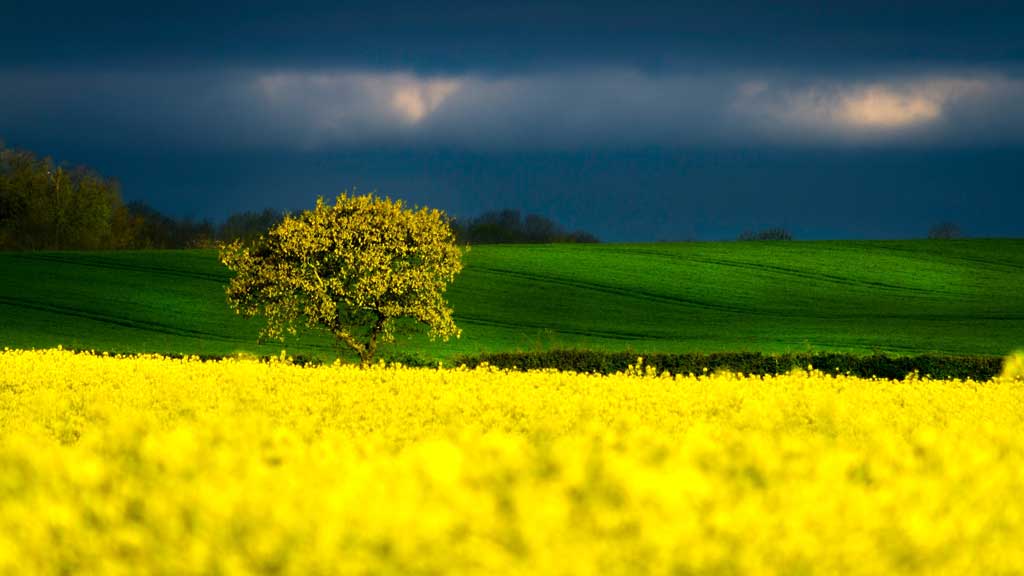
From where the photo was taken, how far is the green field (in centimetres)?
4022

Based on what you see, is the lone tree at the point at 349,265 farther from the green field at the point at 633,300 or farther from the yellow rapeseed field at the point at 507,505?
the yellow rapeseed field at the point at 507,505

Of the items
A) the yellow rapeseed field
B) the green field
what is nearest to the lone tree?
the green field

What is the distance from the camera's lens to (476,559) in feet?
14.5

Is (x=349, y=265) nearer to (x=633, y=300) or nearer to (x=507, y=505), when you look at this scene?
(x=507, y=505)

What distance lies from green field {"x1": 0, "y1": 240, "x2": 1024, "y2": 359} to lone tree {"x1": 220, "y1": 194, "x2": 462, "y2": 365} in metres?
6.70

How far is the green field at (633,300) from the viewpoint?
1583 inches

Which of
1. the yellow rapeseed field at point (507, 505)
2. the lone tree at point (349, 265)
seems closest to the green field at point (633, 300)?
the lone tree at point (349, 265)

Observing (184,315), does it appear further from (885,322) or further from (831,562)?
(831,562)

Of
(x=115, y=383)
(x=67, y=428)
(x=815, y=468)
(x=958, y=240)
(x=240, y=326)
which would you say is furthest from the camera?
(x=958, y=240)

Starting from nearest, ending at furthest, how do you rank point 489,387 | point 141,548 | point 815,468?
1. point 141,548
2. point 815,468
3. point 489,387

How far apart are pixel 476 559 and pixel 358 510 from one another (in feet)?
1.98

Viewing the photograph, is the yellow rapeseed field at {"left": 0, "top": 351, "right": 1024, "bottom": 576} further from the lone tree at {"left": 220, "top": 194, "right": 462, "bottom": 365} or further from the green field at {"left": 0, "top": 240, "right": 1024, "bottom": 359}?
the green field at {"left": 0, "top": 240, "right": 1024, "bottom": 359}

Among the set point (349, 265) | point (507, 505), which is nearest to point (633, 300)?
point (349, 265)

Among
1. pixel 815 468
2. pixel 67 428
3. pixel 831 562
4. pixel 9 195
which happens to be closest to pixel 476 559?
pixel 831 562
